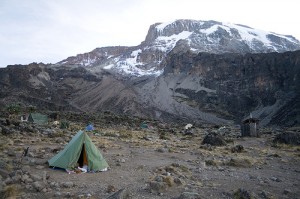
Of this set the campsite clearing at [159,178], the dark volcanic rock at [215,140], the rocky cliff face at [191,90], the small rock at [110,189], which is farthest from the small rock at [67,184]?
the rocky cliff face at [191,90]

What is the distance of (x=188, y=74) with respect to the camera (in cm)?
16912

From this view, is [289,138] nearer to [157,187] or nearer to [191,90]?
[157,187]

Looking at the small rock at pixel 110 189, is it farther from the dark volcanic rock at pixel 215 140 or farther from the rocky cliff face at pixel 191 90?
the rocky cliff face at pixel 191 90

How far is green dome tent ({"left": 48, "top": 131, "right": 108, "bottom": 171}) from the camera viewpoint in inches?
547

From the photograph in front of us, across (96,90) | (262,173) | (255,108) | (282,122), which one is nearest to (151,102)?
(96,90)

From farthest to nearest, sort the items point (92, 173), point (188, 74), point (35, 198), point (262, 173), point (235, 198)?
point (188, 74), point (262, 173), point (92, 173), point (235, 198), point (35, 198)

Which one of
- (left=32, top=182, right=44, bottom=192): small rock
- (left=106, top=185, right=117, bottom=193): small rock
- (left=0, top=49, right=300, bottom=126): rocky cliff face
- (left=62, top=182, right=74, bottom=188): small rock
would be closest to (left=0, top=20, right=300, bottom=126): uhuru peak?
(left=0, top=49, right=300, bottom=126): rocky cliff face

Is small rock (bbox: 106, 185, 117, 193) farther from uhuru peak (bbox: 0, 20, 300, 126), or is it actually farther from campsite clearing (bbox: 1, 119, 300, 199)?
uhuru peak (bbox: 0, 20, 300, 126)

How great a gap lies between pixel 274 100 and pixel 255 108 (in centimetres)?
859

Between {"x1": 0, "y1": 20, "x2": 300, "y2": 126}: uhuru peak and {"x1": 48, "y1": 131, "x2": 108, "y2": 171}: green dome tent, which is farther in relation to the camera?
{"x1": 0, "y1": 20, "x2": 300, "y2": 126}: uhuru peak

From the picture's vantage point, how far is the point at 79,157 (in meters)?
14.6

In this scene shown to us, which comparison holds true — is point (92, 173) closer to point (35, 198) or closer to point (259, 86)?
point (35, 198)

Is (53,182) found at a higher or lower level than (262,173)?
higher

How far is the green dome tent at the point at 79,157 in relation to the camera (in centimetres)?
1388
